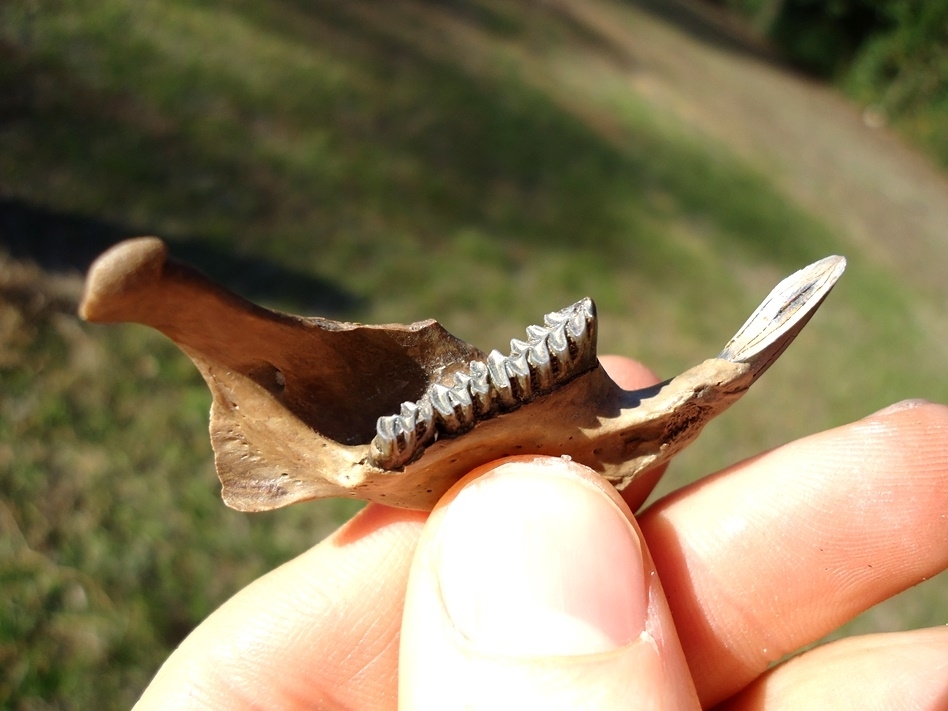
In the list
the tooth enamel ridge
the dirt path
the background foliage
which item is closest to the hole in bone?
the tooth enamel ridge

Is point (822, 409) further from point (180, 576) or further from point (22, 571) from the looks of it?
point (22, 571)

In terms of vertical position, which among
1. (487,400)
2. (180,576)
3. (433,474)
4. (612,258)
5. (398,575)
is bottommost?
(180,576)

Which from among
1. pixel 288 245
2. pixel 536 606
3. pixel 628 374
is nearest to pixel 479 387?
pixel 536 606

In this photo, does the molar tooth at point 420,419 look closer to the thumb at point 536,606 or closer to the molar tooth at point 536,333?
the thumb at point 536,606

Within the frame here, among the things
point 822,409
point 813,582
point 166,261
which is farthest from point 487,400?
point 822,409

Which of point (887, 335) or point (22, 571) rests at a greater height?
point (887, 335)

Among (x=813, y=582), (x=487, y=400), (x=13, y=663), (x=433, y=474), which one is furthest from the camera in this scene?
(x=13, y=663)
